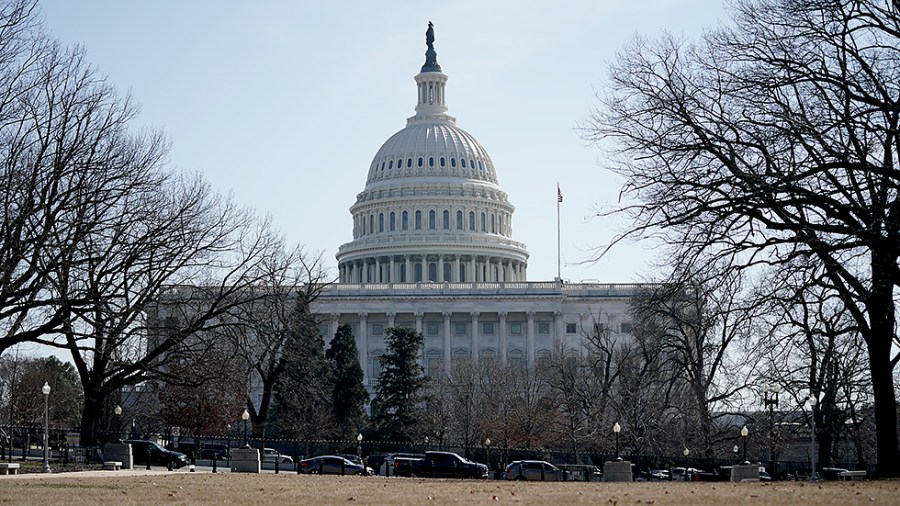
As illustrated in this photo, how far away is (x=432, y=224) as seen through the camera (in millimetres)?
193875

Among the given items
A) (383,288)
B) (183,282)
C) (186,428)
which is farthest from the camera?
(383,288)

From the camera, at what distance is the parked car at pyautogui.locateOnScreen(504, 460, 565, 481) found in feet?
166

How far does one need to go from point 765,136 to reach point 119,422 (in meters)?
56.0

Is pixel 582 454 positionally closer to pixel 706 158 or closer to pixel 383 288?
pixel 706 158

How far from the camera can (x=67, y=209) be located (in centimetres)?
3828

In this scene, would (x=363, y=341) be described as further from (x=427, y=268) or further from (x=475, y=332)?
(x=427, y=268)

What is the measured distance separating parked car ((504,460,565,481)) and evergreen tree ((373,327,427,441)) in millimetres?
38224

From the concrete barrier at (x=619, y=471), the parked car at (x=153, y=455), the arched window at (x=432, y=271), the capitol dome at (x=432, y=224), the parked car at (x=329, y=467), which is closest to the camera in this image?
the concrete barrier at (x=619, y=471)

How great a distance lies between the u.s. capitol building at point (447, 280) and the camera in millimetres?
163250

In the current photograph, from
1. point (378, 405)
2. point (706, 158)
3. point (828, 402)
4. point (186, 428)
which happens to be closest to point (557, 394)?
point (378, 405)

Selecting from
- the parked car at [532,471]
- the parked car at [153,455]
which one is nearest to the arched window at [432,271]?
the parked car at [153,455]

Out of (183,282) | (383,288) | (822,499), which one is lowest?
(822,499)

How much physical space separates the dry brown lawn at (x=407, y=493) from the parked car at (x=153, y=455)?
1796 cm

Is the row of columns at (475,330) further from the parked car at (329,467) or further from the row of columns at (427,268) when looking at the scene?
the parked car at (329,467)
